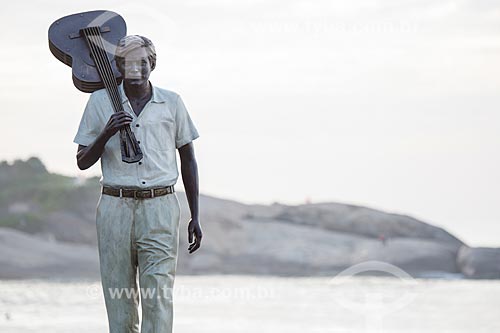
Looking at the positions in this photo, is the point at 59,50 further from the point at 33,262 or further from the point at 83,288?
the point at 33,262

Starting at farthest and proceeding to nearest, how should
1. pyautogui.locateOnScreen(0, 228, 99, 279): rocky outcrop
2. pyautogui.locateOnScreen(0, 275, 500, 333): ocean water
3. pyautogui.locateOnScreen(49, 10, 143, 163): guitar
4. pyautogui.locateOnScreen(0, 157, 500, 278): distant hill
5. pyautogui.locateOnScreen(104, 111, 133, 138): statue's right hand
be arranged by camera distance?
pyautogui.locateOnScreen(0, 157, 500, 278): distant hill → pyautogui.locateOnScreen(0, 228, 99, 279): rocky outcrop → pyautogui.locateOnScreen(0, 275, 500, 333): ocean water → pyautogui.locateOnScreen(49, 10, 143, 163): guitar → pyautogui.locateOnScreen(104, 111, 133, 138): statue's right hand

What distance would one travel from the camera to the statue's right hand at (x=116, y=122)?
7953mm

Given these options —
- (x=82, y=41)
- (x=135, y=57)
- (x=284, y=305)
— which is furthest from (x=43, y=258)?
(x=135, y=57)

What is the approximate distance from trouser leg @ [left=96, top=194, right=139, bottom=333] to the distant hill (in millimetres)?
22334

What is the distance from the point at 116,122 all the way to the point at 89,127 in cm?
36

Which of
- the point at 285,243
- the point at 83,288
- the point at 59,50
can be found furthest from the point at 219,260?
the point at 59,50

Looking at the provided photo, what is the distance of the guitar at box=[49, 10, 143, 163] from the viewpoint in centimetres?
848

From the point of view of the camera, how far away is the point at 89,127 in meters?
8.28

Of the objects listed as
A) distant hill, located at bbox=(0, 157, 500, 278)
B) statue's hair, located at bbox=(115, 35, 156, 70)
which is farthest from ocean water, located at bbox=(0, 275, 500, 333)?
statue's hair, located at bbox=(115, 35, 156, 70)

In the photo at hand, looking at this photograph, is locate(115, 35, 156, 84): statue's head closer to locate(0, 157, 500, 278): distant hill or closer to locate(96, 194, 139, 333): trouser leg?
locate(96, 194, 139, 333): trouser leg

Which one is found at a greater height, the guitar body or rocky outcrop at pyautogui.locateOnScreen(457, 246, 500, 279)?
the guitar body

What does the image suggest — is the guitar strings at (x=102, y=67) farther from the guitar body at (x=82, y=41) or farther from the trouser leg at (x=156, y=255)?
the trouser leg at (x=156, y=255)

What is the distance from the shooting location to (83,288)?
25.6 meters

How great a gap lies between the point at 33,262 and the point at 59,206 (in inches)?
150
